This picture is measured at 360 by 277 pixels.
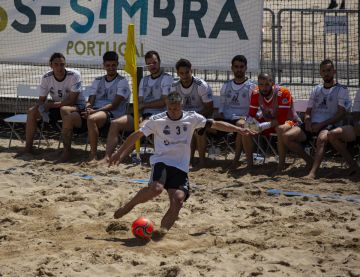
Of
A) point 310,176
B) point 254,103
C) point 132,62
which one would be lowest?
point 310,176

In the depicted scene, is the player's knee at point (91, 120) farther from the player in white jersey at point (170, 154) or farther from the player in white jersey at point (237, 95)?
the player in white jersey at point (170, 154)

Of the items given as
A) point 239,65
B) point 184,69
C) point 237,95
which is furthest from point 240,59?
point 184,69

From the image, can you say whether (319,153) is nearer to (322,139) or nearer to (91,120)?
(322,139)

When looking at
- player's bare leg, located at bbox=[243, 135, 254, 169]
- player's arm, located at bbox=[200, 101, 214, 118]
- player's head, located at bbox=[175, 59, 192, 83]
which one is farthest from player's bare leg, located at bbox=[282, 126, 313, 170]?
player's head, located at bbox=[175, 59, 192, 83]

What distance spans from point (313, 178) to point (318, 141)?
1.58 feet

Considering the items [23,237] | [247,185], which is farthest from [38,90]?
[23,237]

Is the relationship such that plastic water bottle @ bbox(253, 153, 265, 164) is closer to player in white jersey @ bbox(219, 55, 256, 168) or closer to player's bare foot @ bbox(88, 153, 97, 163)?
player in white jersey @ bbox(219, 55, 256, 168)

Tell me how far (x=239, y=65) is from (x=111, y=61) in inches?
76.3

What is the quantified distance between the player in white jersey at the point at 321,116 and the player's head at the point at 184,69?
162 centimetres

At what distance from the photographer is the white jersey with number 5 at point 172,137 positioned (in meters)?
8.15

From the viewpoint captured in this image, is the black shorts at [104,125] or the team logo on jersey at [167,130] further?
the black shorts at [104,125]

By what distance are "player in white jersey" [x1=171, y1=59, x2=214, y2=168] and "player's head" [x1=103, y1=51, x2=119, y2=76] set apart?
3.61 feet

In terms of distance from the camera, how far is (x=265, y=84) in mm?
10508

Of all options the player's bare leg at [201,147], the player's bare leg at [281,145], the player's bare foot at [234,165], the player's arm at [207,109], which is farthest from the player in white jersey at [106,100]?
the player's bare leg at [281,145]
